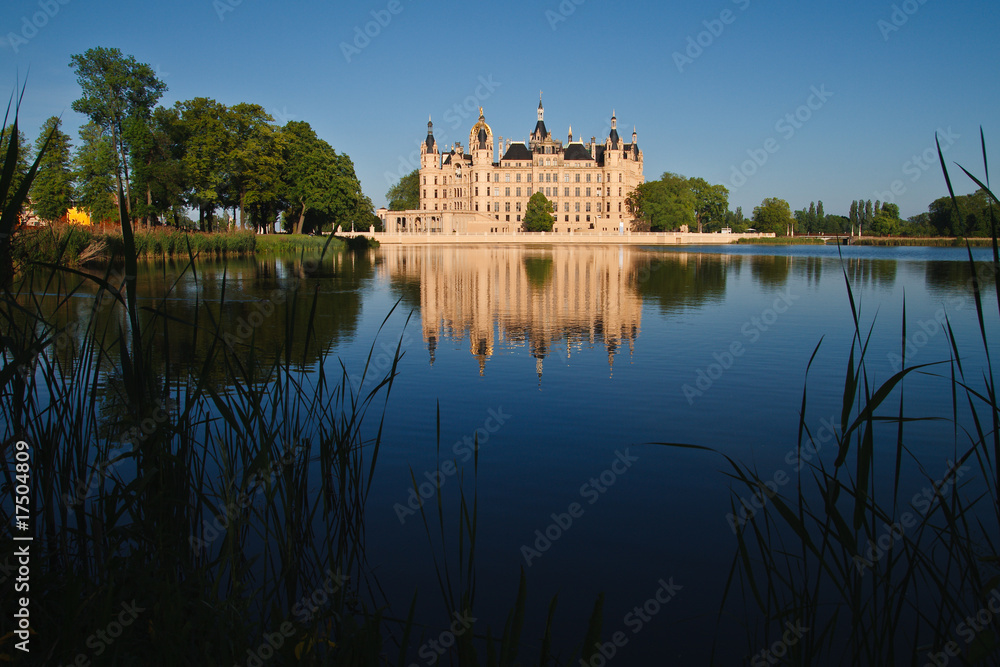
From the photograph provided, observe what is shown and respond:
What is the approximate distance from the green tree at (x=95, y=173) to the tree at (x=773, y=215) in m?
84.3

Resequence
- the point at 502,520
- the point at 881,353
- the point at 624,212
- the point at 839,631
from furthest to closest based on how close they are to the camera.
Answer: the point at 624,212 < the point at 881,353 < the point at 502,520 < the point at 839,631

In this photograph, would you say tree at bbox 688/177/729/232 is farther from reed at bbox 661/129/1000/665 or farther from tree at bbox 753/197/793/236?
reed at bbox 661/129/1000/665

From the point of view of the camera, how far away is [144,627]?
2443mm

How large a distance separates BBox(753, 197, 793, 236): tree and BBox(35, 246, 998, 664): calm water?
89.9m

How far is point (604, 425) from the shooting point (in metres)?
5.80

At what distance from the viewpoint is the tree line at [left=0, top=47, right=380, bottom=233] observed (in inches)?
1387

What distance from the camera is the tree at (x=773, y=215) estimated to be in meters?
98.6

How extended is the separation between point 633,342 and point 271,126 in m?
36.2

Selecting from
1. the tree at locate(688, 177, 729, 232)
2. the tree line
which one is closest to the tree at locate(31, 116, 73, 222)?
the tree line

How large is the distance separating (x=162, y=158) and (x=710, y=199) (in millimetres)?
74749

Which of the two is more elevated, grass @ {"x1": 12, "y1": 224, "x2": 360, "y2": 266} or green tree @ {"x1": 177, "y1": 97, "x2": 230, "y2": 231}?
green tree @ {"x1": 177, "y1": 97, "x2": 230, "y2": 231}

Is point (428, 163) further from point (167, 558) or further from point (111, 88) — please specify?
point (167, 558)

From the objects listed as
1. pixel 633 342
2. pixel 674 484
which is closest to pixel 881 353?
pixel 633 342

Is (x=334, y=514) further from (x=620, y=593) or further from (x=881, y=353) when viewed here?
(x=881, y=353)
